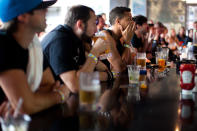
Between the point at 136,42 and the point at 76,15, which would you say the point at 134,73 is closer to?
the point at 76,15

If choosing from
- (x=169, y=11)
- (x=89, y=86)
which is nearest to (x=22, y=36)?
(x=89, y=86)

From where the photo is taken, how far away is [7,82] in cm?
105

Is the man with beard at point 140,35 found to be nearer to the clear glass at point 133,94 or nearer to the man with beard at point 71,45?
the man with beard at point 71,45

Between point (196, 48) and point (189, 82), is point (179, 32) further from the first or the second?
point (189, 82)

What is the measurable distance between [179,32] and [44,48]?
7827mm

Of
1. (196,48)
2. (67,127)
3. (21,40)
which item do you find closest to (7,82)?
(21,40)

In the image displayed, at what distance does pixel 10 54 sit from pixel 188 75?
3.18 feet

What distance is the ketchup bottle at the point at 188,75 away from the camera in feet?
4.62

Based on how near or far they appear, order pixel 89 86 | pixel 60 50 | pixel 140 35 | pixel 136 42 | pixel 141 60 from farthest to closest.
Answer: pixel 140 35
pixel 136 42
pixel 141 60
pixel 60 50
pixel 89 86

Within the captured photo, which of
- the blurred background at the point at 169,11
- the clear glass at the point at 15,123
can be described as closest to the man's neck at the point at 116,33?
the clear glass at the point at 15,123

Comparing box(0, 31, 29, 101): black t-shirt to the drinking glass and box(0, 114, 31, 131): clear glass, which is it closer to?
box(0, 114, 31, 131): clear glass

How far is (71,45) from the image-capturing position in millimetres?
1640

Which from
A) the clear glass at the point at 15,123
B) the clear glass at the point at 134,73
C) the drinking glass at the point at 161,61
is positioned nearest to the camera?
the clear glass at the point at 15,123

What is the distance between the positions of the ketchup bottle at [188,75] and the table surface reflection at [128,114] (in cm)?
7
